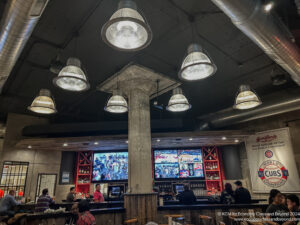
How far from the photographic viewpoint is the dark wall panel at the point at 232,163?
895 centimetres

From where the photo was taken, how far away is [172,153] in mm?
9758

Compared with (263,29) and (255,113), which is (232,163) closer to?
(255,113)

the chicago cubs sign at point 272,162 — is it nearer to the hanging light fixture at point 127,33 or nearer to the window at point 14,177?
the hanging light fixture at point 127,33

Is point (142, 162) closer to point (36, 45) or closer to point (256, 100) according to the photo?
point (256, 100)

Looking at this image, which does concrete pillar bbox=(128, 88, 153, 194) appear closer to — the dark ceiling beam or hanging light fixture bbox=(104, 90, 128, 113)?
hanging light fixture bbox=(104, 90, 128, 113)

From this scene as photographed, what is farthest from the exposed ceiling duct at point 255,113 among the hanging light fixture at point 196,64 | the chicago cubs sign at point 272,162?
the hanging light fixture at point 196,64

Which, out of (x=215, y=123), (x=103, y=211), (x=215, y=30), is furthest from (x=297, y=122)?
(x=103, y=211)

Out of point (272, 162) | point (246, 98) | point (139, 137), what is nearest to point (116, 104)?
point (139, 137)

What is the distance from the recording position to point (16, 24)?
2.51 meters

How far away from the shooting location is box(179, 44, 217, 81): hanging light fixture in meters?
2.77

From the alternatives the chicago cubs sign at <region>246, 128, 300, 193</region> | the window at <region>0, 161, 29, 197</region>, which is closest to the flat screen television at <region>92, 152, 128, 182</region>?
the window at <region>0, 161, 29, 197</region>

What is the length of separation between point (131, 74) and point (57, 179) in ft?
22.8

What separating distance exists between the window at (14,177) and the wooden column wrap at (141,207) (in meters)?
5.85

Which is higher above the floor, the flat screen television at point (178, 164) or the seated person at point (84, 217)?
the flat screen television at point (178, 164)
